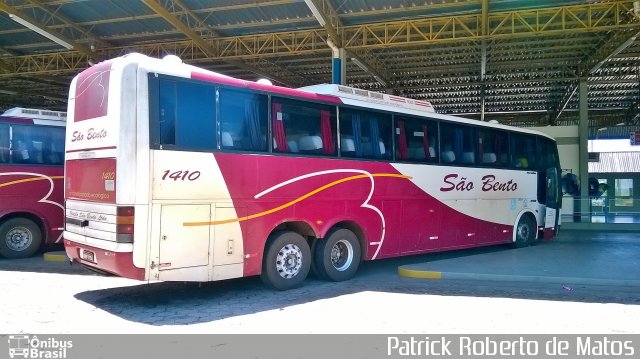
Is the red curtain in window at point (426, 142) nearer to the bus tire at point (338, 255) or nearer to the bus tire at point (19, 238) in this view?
the bus tire at point (338, 255)

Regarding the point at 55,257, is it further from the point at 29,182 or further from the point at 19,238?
the point at 29,182

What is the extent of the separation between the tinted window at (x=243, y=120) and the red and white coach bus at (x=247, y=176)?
18mm

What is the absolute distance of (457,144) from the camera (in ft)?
35.1

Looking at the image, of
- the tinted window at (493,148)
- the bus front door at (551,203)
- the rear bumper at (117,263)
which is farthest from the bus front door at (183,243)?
the bus front door at (551,203)

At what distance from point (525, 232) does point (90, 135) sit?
10949 millimetres

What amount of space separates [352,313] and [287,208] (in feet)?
6.79

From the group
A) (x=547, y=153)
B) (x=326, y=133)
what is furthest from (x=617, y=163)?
(x=326, y=133)

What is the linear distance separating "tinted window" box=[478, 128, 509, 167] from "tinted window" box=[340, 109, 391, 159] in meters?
3.16

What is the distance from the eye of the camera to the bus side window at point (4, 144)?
1089cm

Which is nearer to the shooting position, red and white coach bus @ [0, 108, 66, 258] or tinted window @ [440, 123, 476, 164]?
tinted window @ [440, 123, 476, 164]

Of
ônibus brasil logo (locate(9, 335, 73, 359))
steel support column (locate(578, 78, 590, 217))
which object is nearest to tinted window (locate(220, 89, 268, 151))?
ônibus brasil logo (locate(9, 335, 73, 359))

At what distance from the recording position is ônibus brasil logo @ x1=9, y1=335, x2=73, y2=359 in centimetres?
475

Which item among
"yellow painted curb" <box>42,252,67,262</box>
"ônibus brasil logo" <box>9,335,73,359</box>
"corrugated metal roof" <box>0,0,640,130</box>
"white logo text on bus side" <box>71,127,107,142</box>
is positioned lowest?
"ônibus brasil logo" <box>9,335,73,359</box>

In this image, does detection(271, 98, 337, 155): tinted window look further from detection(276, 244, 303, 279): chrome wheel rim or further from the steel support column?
the steel support column
